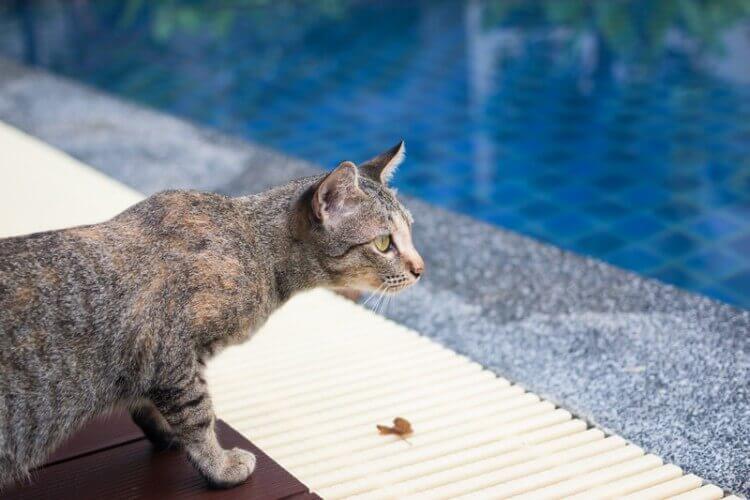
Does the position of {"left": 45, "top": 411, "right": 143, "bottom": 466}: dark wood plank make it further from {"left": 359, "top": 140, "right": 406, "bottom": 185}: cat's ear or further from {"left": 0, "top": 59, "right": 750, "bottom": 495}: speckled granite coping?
{"left": 0, "top": 59, "right": 750, "bottom": 495}: speckled granite coping

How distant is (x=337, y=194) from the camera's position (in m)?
2.24

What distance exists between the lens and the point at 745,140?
6457 millimetres

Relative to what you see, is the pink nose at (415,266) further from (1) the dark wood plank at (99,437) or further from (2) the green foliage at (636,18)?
(2) the green foliage at (636,18)

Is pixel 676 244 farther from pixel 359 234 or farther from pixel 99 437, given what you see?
pixel 99 437

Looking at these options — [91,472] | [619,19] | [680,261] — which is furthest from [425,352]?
[619,19]

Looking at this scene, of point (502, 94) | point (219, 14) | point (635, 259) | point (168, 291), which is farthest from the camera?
point (219, 14)

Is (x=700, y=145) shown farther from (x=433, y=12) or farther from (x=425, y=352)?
(x=433, y=12)

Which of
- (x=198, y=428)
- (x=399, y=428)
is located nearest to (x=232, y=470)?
(x=198, y=428)

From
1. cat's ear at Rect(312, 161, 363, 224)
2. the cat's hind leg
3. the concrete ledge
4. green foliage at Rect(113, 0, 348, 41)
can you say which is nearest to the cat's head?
cat's ear at Rect(312, 161, 363, 224)

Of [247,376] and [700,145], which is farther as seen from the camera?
[700,145]

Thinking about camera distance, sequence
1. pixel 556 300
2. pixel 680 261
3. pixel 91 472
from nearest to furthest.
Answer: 1. pixel 91 472
2. pixel 556 300
3. pixel 680 261

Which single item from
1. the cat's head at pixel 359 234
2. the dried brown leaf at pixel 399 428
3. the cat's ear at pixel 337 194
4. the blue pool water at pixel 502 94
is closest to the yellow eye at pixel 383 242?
the cat's head at pixel 359 234

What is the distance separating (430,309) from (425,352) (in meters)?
0.51

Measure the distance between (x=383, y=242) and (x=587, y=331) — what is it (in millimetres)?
1219
